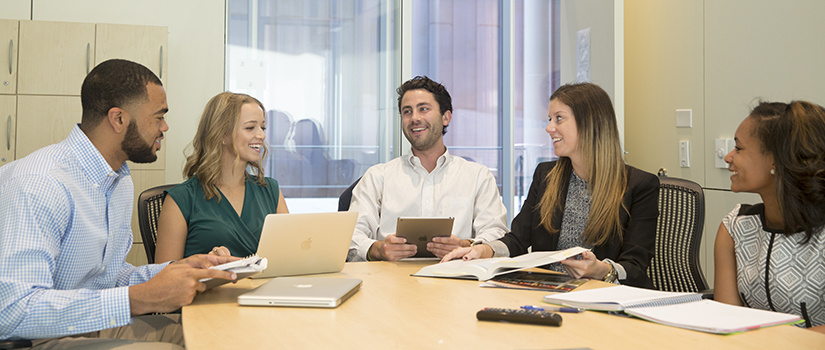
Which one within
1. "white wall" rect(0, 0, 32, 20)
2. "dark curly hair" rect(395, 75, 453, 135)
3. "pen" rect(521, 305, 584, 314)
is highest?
"white wall" rect(0, 0, 32, 20)

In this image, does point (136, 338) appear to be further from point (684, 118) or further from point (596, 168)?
point (684, 118)

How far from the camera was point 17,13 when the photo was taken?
4.04m

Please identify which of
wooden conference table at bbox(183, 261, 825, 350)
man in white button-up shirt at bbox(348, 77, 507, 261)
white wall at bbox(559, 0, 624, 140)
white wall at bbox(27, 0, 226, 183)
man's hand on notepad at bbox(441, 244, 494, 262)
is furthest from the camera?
white wall at bbox(27, 0, 226, 183)

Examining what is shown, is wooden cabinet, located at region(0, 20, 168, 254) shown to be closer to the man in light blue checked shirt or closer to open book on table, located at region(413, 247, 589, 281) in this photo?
the man in light blue checked shirt

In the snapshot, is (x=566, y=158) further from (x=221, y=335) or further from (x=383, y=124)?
(x=383, y=124)

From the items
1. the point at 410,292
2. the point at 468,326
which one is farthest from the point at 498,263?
the point at 468,326

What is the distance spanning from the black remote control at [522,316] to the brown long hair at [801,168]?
86cm

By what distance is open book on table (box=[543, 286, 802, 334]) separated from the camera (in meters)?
1.42

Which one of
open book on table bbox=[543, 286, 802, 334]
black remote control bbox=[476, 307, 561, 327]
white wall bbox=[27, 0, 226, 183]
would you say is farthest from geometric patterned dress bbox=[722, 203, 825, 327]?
white wall bbox=[27, 0, 226, 183]

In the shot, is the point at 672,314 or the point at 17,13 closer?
the point at 672,314

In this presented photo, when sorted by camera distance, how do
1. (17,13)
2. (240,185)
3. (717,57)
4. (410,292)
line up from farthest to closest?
(17,13) → (717,57) → (240,185) → (410,292)

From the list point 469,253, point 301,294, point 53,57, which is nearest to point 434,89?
point 469,253

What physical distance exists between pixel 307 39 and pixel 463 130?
4.54 feet

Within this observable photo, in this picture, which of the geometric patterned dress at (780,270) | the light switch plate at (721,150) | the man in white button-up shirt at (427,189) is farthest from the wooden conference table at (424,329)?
the light switch plate at (721,150)
